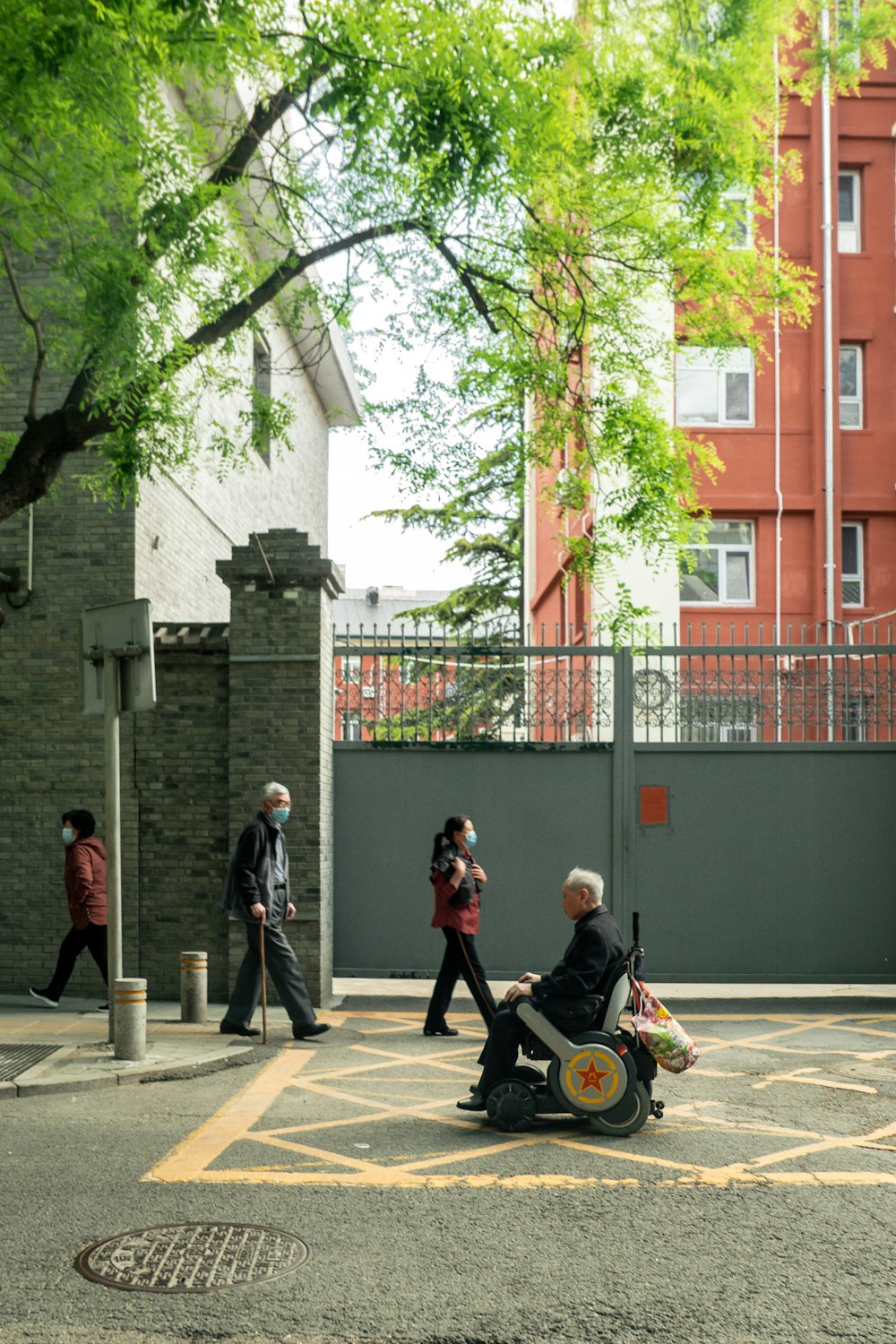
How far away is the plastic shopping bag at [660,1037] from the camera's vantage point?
23.6ft

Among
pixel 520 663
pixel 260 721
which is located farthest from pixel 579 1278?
pixel 520 663

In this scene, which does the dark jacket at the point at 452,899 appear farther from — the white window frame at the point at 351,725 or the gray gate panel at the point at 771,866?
the gray gate panel at the point at 771,866

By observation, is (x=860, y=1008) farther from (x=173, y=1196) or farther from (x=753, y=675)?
(x=173, y=1196)

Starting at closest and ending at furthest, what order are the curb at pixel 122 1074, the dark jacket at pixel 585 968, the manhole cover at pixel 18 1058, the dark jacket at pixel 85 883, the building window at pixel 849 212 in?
the dark jacket at pixel 585 968 → the curb at pixel 122 1074 → the manhole cover at pixel 18 1058 → the dark jacket at pixel 85 883 → the building window at pixel 849 212

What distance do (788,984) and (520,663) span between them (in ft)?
14.8

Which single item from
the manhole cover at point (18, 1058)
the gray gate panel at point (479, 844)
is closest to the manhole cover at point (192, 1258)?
the manhole cover at point (18, 1058)

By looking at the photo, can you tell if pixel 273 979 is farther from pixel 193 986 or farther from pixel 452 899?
pixel 452 899

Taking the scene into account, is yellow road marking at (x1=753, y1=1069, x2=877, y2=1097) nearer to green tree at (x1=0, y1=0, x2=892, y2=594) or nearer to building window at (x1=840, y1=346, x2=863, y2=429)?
green tree at (x1=0, y1=0, x2=892, y2=594)

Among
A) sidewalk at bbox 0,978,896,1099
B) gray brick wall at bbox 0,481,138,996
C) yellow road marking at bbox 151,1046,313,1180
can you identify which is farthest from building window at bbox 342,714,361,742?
yellow road marking at bbox 151,1046,313,1180

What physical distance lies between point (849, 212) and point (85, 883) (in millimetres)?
16918

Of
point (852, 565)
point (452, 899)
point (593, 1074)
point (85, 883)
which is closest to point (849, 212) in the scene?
point (852, 565)

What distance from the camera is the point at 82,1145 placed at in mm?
6988

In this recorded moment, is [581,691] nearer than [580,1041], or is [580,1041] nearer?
[580,1041]

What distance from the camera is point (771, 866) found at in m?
13.1
